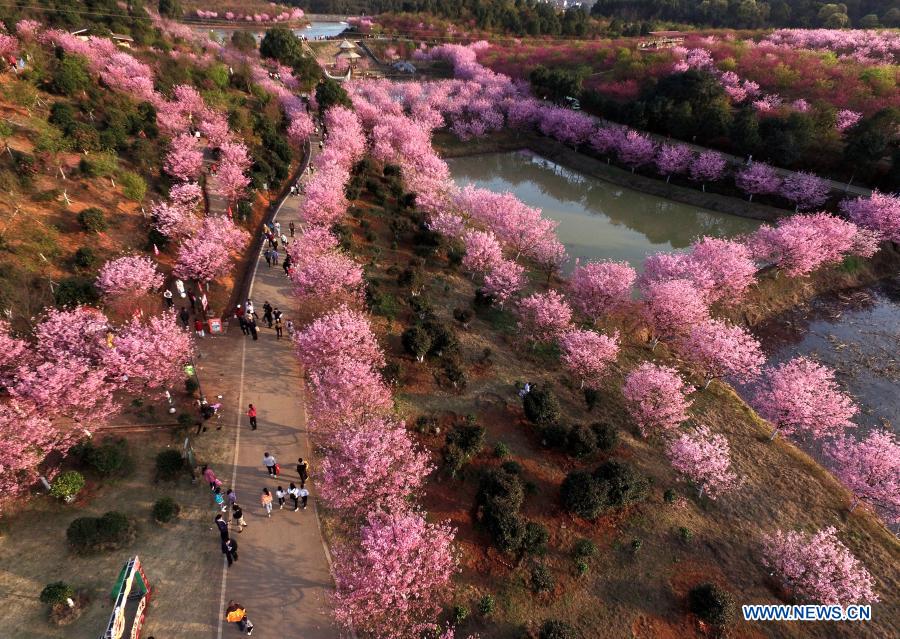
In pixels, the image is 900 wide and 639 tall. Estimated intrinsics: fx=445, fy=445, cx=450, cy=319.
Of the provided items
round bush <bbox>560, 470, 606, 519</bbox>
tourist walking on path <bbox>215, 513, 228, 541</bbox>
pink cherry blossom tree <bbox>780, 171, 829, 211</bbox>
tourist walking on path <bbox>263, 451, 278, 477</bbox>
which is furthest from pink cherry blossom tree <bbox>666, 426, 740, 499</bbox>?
pink cherry blossom tree <bbox>780, 171, 829, 211</bbox>

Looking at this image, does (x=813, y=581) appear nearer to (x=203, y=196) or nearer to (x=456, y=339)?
(x=456, y=339)

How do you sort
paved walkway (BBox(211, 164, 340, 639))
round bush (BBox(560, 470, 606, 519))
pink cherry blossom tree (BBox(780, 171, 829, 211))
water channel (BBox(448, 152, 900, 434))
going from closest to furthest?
paved walkway (BBox(211, 164, 340, 639))
round bush (BBox(560, 470, 606, 519))
water channel (BBox(448, 152, 900, 434))
pink cherry blossom tree (BBox(780, 171, 829, 211))

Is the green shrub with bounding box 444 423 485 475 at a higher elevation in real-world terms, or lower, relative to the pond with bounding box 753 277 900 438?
higher

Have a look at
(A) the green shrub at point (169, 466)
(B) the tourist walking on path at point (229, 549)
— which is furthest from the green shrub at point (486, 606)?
(A) the green shrub at point (169, 466)

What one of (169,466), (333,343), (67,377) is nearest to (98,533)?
(169,466)

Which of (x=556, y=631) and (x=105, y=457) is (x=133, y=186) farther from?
(x=556, y=631)

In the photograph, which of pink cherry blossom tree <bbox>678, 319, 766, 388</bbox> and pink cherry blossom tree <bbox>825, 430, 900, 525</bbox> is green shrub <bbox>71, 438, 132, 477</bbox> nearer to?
pink cherry blossom tree <bbox>678, 319, 766, 388</bbox>

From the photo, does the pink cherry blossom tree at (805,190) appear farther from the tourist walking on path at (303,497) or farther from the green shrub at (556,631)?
the tourist walking on path at (303,497)

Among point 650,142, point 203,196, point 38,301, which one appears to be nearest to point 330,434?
point 38,301
